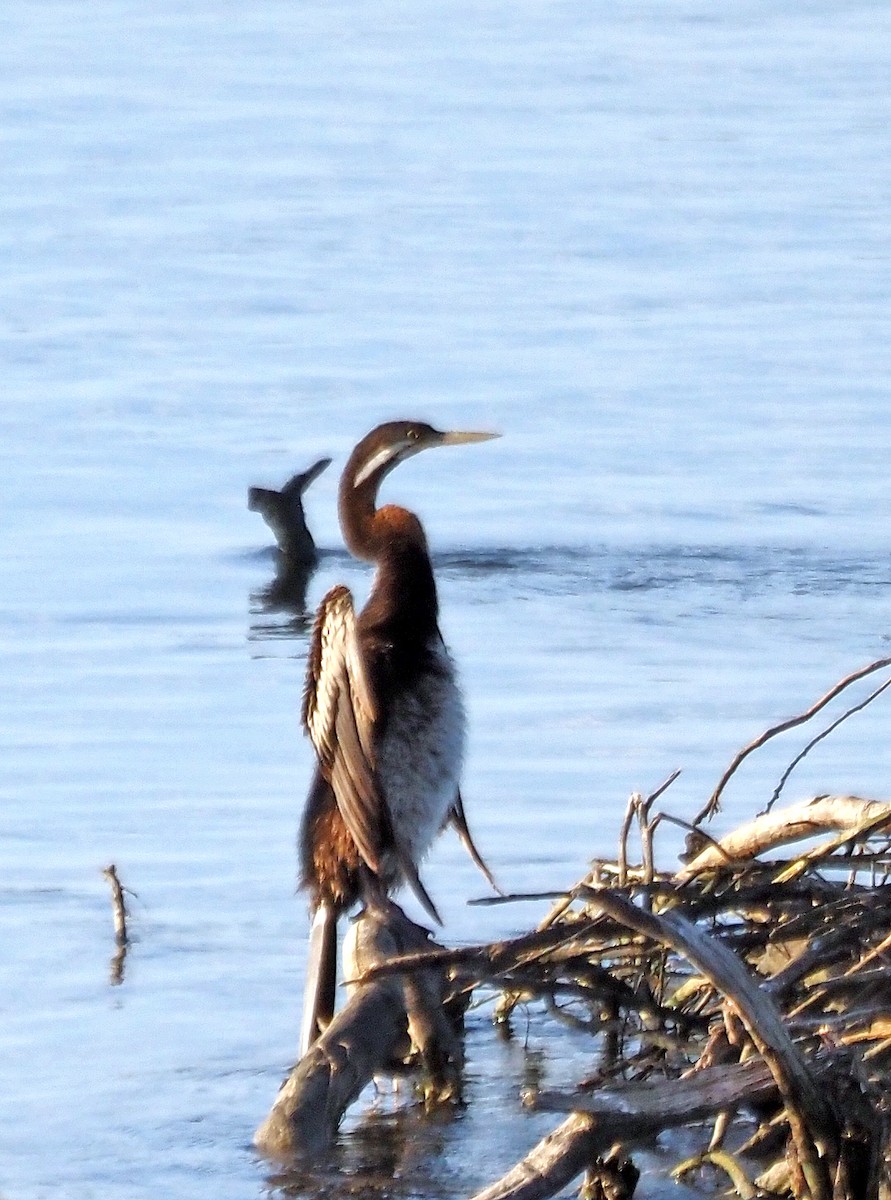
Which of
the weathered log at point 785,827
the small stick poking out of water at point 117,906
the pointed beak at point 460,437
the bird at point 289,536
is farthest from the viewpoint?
the bird at point 289,536

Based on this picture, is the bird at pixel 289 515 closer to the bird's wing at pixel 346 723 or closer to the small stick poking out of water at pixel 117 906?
the small stick poking out of water at pixel 117 906

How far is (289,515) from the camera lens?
1106cm

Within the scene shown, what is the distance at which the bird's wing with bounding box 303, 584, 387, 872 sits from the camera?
5.91 m

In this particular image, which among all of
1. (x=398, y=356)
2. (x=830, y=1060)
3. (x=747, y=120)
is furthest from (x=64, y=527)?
(x=747, y=120)

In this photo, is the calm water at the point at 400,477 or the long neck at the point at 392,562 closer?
the long neck at the point at 392,562

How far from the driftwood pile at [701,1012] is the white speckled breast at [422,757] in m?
0.45

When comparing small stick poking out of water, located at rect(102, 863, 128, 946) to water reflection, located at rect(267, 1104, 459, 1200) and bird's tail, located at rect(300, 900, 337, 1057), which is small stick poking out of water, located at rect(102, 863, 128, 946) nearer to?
bird's tail, located at rect(300, 900, 337, 1057)

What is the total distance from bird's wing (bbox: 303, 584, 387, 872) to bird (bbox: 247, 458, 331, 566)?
5.04 meters

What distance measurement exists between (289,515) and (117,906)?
4536 millimetres

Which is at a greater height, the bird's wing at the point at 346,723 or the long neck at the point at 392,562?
the long neck at the point at 392,562

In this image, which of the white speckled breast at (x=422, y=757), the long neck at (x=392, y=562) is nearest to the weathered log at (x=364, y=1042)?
the white speckled breast at (x=422, y=757)

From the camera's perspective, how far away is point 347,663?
19.4 ft

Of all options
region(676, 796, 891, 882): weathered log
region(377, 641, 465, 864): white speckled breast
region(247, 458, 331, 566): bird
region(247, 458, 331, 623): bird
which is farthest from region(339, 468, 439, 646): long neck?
region(247, 458, 331, 566): bird

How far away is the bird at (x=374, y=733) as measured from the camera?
5.93 meters
